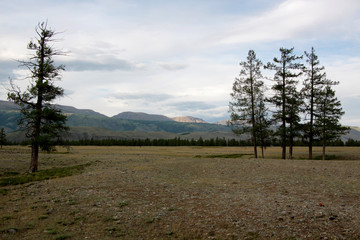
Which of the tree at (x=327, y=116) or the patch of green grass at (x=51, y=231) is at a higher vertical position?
the tree at (x=327, y=116)

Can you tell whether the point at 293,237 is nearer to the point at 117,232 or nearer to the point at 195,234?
the point at 195,234

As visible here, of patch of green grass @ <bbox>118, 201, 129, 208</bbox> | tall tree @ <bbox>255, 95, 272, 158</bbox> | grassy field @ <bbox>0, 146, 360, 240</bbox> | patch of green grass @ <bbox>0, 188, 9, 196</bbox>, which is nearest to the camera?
grassy field @ <bbox>0, 146, 360, 240</bbox>

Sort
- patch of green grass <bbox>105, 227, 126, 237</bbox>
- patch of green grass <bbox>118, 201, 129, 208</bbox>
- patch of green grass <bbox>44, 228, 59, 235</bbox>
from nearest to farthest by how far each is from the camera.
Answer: patch of green grass <bbox>105, 227, 126, 237</bbox>
patch of green grass <bbox>44, 228, 59, 235</bbox>
patch of green grass <bbox>118, 201, 129, 208</bbox>

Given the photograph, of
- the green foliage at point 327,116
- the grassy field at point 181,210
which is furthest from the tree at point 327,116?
the grassy field at point 181,210

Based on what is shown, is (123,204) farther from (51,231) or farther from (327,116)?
(327,116)

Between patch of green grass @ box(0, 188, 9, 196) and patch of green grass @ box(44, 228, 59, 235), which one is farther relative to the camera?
patch of green grass @ box(0, 188, 9, 196)

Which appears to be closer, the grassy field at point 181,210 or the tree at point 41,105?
the grassy field at point 181,210

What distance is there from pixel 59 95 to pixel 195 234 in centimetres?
2418

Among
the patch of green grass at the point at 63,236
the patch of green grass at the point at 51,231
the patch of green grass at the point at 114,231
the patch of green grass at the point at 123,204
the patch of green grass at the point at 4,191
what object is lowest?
the patch of green grass at the point at 4,191

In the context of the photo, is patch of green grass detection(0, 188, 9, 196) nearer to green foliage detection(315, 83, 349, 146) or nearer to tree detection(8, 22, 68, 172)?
tree detection(8, 22, 68, 172)

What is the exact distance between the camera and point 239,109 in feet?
142

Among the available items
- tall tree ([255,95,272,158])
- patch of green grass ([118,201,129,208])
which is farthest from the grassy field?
tall tree ([255,95,272,158])

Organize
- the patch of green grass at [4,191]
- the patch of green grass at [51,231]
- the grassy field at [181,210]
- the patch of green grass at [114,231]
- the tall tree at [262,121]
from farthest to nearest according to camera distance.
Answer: the tall tree at [262,121] < the patch of green grass at [4,191] < the patch of green grass at [51,231] < the patch of green grass at [114,231] < the grassy field at [181,210]

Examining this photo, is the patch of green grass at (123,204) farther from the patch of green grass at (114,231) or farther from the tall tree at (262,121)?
the tall tree at (262,121)
